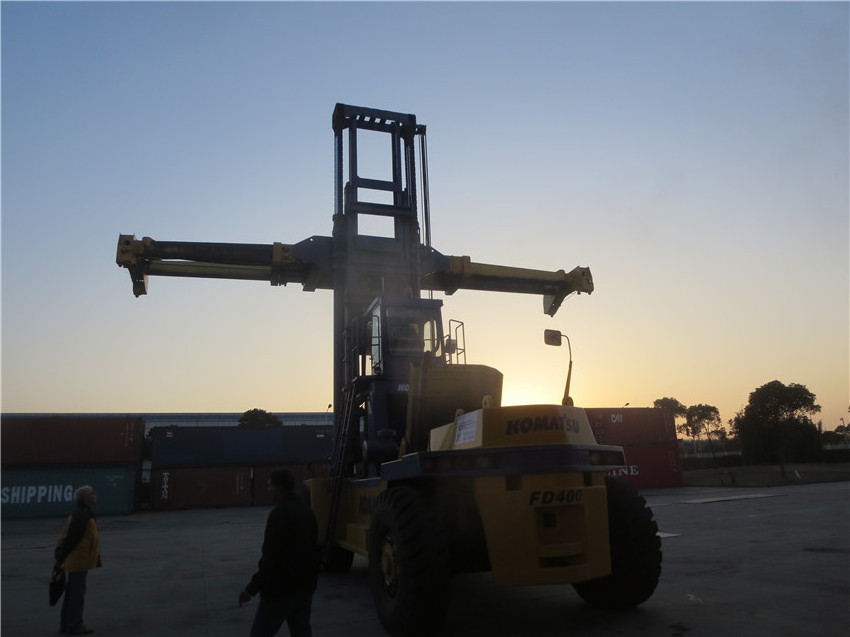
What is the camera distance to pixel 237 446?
32562mm

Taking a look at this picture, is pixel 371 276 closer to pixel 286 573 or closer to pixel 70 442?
pixel 286 573

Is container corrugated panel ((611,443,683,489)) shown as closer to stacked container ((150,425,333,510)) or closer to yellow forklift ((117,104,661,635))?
stacked container ((150,425,333,510))

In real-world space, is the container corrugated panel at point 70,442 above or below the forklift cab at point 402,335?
below

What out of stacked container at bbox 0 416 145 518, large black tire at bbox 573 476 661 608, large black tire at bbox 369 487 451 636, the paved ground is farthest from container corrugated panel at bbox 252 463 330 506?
large black tire at bbox 369 487 451 636

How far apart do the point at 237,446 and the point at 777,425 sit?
41.5 m

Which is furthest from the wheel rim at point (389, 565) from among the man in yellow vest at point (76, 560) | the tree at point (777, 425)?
the tree at point (777, 425)

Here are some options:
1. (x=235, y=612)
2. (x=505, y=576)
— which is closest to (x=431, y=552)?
(x=505, y=576)

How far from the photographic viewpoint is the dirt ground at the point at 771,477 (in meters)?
34.0

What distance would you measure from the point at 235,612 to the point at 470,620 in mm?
2654

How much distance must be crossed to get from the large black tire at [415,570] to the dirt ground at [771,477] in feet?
105

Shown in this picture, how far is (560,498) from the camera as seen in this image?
5.11 metres

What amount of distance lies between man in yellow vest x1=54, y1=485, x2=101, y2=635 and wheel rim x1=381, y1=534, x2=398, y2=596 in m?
2.83

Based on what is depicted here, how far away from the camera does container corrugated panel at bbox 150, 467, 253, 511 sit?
30.6 m

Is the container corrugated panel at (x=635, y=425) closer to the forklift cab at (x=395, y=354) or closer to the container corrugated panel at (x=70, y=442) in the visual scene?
the container corrugated panel at (x=70, y=442)
